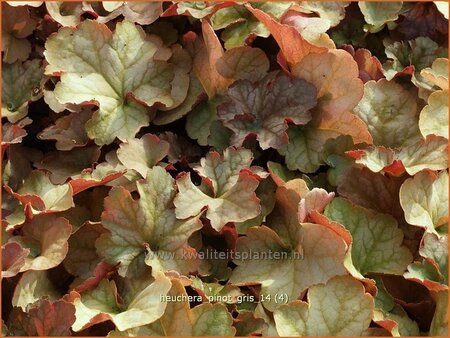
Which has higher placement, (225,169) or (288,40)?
(288,40)

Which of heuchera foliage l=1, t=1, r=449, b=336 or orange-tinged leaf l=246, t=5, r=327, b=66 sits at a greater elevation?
orange-tinged leaf l=246, t=5, r=327, b=66

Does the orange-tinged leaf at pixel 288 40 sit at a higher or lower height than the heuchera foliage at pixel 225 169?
higher

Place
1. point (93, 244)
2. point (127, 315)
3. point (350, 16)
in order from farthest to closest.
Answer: point (350, 16) → point (93, 244) → point (127, 315)

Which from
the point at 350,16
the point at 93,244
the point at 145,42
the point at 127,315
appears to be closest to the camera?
the point at 127,315

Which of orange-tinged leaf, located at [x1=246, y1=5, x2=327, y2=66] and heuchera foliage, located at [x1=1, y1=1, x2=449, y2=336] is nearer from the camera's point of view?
heuchera foliage, located at [x1=1, y1=1, x2=449, y2=336]

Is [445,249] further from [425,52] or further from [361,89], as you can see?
[425,52]

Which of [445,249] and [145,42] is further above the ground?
[145,42]

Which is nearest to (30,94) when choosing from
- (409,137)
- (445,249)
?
(409,137)

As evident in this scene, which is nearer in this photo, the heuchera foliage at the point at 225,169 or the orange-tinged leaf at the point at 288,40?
the heuchera foliage at the point at 225,169
